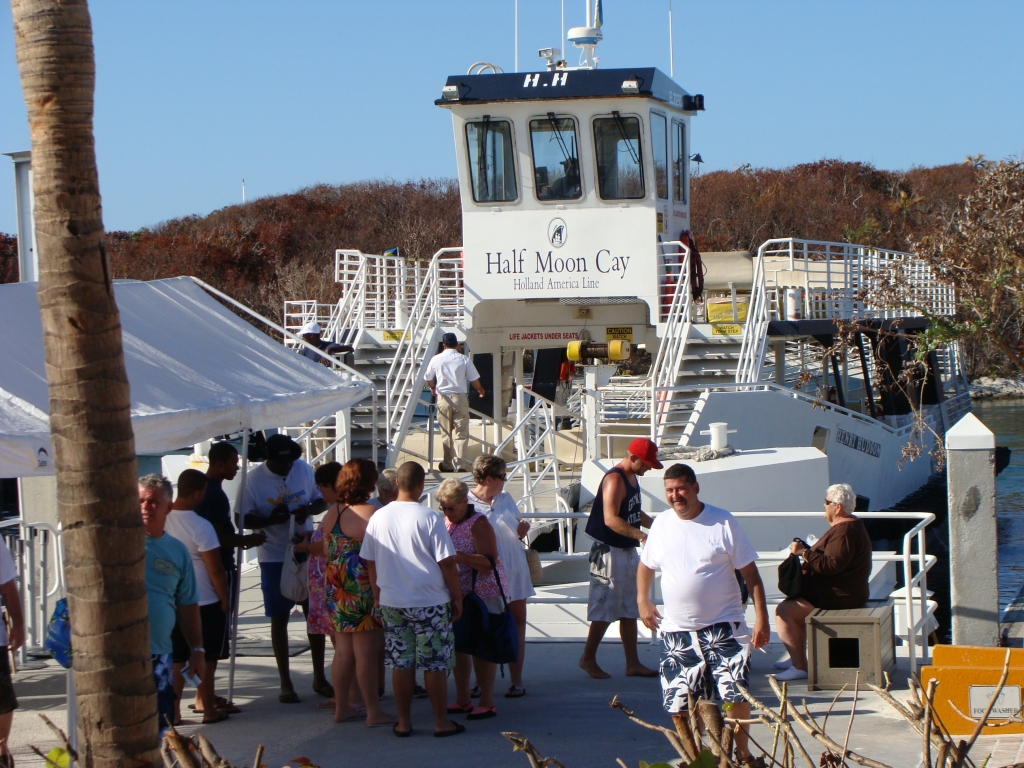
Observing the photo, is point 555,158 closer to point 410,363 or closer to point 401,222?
point 410,363

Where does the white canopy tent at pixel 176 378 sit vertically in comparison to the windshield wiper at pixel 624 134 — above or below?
below

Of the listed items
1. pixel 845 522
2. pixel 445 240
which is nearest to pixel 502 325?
pixel 845 522

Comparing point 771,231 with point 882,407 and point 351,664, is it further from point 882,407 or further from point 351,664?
point 351,664

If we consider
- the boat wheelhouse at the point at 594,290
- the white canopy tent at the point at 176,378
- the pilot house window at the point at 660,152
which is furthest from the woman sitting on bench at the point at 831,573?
the pilot house window at the point at 660,152

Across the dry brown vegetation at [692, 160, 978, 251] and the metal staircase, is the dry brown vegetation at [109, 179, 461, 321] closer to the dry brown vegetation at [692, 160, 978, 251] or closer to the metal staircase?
the dry brown vegetation at [692, 160, 978, 251]

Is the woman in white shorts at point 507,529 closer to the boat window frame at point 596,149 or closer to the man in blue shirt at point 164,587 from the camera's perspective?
the man in blue shirt at point 164,587

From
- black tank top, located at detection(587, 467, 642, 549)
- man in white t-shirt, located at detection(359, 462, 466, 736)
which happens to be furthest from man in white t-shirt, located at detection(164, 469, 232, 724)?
black tank top, located at detection(587, 467, 642, 549)

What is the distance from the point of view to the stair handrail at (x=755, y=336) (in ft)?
46.6

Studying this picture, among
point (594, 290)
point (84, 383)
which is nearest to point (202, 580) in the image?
point (84, 383)

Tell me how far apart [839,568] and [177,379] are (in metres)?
3.87

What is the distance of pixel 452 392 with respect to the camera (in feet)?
44.9

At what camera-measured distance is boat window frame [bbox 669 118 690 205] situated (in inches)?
648

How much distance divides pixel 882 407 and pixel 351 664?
641 inches

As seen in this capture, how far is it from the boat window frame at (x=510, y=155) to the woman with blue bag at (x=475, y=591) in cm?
1030
